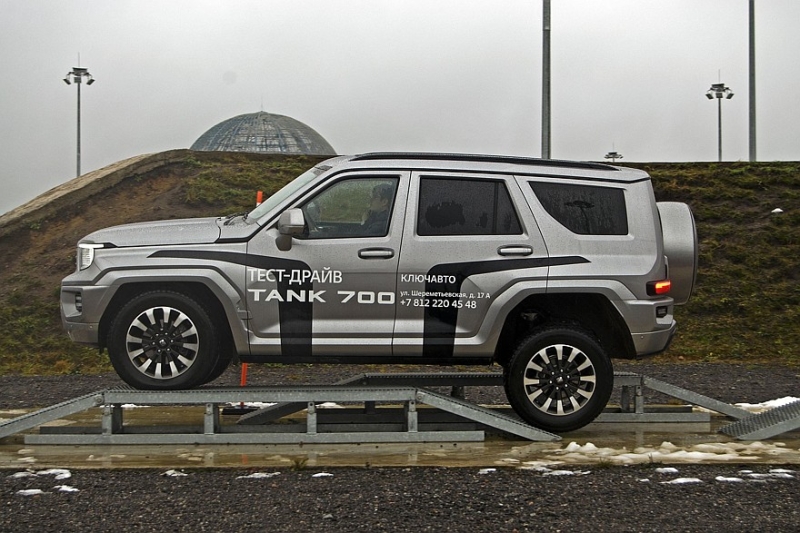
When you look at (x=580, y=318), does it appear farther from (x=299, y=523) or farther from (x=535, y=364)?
(x=299, y=523)

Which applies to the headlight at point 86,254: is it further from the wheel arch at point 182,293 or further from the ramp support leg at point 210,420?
the ramp support leg at point 210,420

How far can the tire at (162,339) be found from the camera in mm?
7289

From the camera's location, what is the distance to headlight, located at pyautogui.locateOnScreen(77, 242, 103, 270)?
24.7 feet

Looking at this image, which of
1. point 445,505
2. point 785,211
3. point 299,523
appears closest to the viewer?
point 299,523

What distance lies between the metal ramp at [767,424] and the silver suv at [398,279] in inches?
38.7

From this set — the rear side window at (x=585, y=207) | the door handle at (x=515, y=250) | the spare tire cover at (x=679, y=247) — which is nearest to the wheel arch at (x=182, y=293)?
the door handle at (x=515, y=250)

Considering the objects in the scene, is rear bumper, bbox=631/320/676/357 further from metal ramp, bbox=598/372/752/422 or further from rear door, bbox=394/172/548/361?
rear door, bbox=394/172/548/361

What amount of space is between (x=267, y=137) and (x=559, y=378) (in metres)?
91.2

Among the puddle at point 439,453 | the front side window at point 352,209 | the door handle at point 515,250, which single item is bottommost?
the puddle at point 439,453

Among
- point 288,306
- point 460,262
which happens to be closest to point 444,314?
point 460,262

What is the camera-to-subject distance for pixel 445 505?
18.6 feet

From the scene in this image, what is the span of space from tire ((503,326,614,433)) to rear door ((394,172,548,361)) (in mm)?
318

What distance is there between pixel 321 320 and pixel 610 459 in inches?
90.9

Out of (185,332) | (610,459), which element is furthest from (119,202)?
(610,459)
